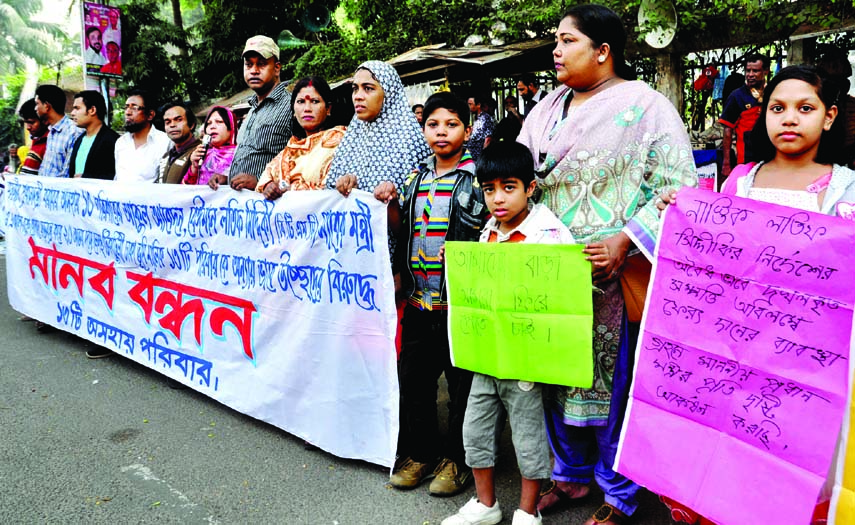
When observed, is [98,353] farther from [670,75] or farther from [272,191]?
[670,75]

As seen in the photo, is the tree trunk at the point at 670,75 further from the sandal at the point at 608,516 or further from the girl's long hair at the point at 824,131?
the sandal at the point at 608,516

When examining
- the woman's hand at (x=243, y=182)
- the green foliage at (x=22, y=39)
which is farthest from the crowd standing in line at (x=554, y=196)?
the green foliage at (x=22, y=39)

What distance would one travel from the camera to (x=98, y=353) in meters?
5.04

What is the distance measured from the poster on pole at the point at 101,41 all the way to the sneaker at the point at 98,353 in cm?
821

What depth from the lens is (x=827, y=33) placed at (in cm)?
671

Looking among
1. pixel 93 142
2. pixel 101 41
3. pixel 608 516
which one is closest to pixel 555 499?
pixel 608 516

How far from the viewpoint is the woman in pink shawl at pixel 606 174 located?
239 cm

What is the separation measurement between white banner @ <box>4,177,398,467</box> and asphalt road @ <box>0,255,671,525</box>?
136 mm

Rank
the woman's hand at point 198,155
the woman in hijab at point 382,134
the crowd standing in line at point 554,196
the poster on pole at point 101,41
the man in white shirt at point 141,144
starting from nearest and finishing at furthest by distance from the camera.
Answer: the crowd standing in line at point 554,196 → the woman in hijab at point 382,134 → the woman's hand at point 198,155 → the man in white shirt at point 141,144 → the poster on pole at point 101,41

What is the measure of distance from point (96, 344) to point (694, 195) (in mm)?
4498

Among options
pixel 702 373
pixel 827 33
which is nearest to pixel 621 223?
pixel 702 373

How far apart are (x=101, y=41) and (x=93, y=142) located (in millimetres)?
7305

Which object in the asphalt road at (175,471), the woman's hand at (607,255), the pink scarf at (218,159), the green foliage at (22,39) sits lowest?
the asphalt road at (175,471)

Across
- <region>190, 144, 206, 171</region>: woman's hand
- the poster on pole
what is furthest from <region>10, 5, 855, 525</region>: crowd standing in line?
the poster on pole
